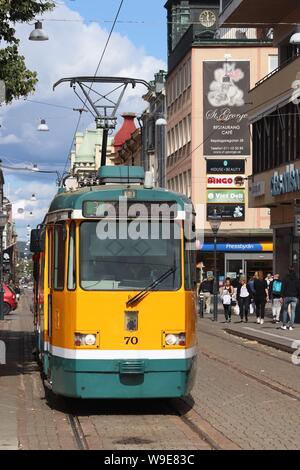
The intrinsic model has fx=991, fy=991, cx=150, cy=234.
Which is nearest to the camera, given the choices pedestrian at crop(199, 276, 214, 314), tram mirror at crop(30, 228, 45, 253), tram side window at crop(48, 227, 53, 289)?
tram side window at crop(48, 227, 53, 289)

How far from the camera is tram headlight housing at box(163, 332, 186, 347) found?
40.1 ft

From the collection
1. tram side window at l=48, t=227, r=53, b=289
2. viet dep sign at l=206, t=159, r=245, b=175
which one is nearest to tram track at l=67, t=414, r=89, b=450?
tram side window at l=48, t=227, r=53, b=289

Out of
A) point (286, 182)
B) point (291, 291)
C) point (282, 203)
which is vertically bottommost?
point (291, 291)

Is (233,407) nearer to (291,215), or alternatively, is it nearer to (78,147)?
(291,215)

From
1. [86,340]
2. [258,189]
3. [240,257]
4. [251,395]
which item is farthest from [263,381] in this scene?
[240,257]

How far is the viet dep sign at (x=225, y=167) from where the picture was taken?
60.7m

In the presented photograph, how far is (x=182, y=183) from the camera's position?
67125 mm

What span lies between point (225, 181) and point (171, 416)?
49.6 meters

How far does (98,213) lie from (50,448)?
3436 millimetres

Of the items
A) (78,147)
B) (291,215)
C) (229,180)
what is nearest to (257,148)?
(291,215)

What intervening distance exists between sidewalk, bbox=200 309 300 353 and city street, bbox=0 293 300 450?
209 inches

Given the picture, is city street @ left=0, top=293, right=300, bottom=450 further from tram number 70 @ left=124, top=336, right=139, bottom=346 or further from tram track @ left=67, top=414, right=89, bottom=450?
tram number 70 @ left=124, top=336, right=139, bottom=346

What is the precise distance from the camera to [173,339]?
40.2 ft

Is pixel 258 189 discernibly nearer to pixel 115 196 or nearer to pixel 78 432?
pixel 115 196
